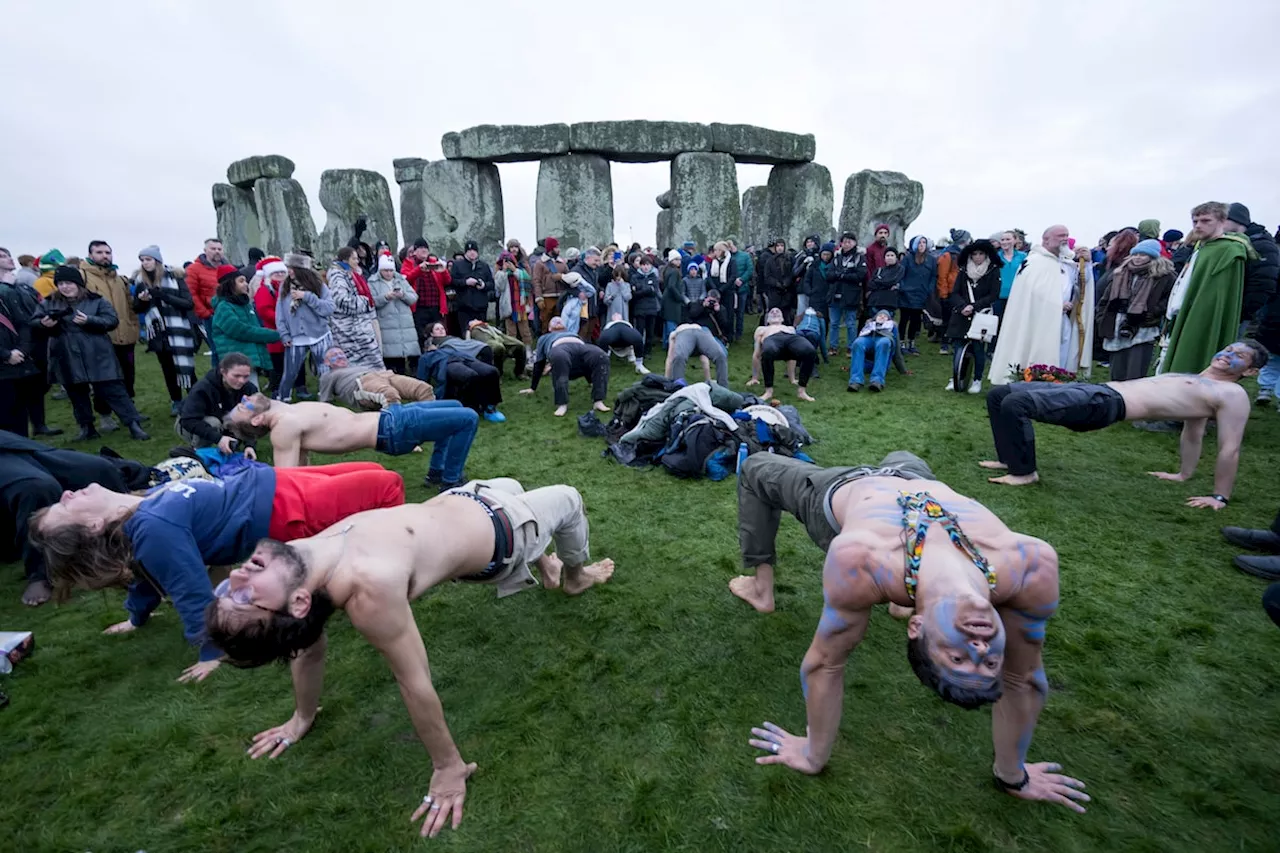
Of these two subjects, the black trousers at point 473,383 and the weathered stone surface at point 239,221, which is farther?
the weathered stone surface at point 239,221

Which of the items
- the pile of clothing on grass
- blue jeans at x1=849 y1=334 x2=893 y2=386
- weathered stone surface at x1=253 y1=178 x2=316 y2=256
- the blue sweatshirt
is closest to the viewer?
the blue sweatshirt

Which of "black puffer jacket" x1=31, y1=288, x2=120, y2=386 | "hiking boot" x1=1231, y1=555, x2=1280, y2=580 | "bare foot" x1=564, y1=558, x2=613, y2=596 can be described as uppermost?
"black puffer jacket" x1=31, y1=288, x2=120, y2=386

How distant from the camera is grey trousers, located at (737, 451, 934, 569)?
2441mm

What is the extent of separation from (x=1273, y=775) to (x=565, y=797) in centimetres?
253

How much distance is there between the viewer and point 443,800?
2104mm

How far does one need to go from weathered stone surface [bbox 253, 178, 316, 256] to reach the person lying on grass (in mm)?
17359

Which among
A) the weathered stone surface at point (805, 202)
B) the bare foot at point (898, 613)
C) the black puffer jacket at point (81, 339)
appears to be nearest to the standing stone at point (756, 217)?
the weathered stone surface at point (805, 202)

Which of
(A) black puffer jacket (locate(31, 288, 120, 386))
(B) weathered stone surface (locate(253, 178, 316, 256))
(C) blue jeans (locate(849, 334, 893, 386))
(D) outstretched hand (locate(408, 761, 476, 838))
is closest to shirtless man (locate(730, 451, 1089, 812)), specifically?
(D) outstretched hand (locate(408, 761, 476, 838))

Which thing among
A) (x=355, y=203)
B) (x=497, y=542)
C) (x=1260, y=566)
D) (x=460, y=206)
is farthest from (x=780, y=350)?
(x=355, y=203)

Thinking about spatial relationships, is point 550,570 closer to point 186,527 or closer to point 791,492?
point 791,492

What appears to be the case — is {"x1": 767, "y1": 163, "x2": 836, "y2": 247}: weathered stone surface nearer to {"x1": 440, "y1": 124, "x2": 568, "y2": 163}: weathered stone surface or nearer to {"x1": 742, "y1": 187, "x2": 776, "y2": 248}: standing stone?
{"x1": 742, "y1": 187, "x2": 776, "y2": 248}: standing stone

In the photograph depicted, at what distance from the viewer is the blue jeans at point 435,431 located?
432 centimetres

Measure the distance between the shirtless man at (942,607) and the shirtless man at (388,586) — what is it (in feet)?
3.90

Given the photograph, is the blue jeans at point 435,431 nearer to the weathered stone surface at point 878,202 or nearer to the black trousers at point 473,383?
the black trousers at point 473,383
